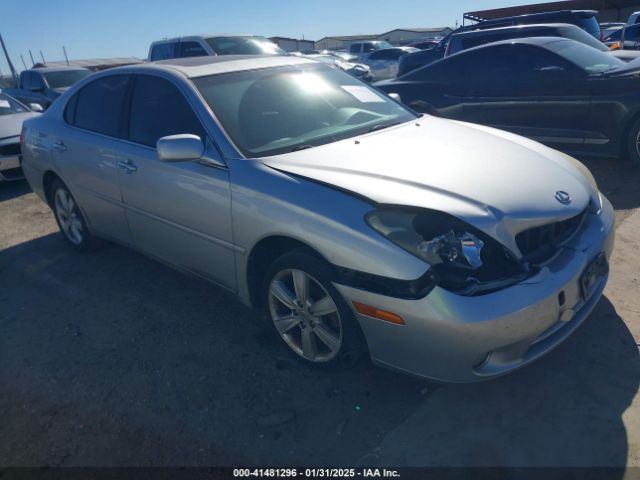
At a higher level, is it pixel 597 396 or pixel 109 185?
pixel 109 185

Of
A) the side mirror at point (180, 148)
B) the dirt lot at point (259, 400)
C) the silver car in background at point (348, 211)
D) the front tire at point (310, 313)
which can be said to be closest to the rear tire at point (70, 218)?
the silver car in background at point (348, 211)

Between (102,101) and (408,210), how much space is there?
2.92 meters

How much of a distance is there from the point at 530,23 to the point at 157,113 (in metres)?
9.68

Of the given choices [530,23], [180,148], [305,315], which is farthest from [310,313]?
[530,23]

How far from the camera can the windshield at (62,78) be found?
1258 centimetres

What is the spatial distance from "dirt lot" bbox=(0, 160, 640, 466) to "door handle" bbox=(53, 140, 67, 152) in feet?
4.76

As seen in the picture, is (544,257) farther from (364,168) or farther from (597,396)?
(364,168)

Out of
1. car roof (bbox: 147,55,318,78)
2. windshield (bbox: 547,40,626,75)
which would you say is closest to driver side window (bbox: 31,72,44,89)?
car roof (bbox: 147,55,318,78)

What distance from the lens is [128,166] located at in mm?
3527

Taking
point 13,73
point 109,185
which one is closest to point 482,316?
point 109,185

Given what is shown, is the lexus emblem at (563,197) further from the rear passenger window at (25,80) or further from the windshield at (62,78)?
the rear passenger window at (25,80)

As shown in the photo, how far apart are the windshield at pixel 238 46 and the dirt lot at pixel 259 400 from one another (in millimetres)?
7168

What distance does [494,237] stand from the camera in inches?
88.7

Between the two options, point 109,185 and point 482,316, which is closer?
point 482,316
